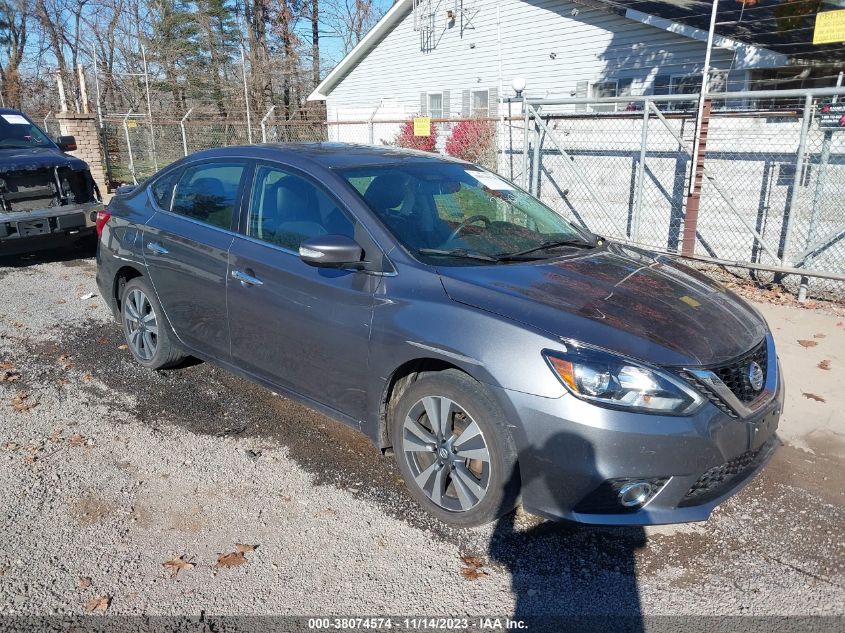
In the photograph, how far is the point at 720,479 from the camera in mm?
2854

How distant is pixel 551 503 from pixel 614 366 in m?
0.64

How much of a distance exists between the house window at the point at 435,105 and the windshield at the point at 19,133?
13825 millimetres

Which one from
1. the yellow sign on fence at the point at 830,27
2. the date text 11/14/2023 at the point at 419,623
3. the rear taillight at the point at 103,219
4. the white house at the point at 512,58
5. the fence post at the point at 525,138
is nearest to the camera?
the date text 11/14/2023 at the point at 419,623

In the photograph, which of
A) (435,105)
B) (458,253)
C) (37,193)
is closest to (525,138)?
(458,253)

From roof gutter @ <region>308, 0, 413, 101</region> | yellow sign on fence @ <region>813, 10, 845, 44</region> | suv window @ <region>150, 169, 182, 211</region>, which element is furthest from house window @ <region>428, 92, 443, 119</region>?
suv window @ <region>150, 169, 182, 211</region>

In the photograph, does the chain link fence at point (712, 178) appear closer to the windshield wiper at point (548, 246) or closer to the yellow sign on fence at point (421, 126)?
the yellow sign on fence at point (421, 126)

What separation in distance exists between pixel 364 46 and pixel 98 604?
2292 cm

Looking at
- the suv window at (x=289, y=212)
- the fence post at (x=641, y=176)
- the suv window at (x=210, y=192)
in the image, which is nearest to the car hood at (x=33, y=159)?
the suv window at (x=210, y=192)

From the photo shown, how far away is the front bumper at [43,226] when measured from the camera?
26.0ft

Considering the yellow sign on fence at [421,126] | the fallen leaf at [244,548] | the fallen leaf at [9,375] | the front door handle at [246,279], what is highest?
the yellow sign on fence at [421,126]

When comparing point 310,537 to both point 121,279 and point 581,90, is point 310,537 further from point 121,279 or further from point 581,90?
point 581,90

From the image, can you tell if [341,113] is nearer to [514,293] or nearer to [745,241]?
[745,241]

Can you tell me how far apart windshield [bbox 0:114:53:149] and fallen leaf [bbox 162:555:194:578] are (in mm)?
8142

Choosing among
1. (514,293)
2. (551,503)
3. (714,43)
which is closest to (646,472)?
(551,503)
